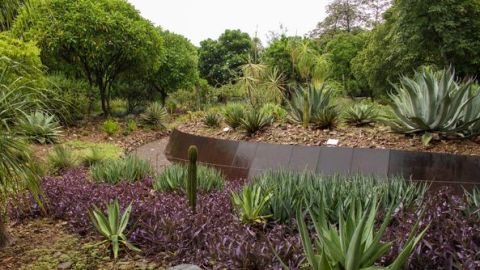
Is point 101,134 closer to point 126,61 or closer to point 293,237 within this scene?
point 126,61

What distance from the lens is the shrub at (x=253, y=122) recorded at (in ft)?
30.2

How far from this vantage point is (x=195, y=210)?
15.6 feet

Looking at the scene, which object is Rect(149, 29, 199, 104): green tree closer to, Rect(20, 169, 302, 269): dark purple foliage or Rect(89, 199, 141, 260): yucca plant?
Rect(20, 169, 302, 269): dark purple foliage

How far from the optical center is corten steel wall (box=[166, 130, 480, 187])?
22.2ft

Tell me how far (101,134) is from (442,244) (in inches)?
543

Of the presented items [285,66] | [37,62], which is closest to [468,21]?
[285,66]

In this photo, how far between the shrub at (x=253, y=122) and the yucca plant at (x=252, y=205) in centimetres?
468

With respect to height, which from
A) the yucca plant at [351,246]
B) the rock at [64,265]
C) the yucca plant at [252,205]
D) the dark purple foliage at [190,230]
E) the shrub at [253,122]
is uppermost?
the shrub at [253,122]

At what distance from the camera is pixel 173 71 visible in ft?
81.5

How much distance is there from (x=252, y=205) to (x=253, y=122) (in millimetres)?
4893

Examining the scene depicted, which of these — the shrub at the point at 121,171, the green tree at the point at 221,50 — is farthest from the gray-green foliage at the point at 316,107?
the green tree at the point at 221,50

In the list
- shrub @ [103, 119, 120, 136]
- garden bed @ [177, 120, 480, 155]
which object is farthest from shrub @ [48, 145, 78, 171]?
shrub @ [103, 119, 120, 136]

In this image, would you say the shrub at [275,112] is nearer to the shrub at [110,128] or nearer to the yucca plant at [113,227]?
the shrub at [110,128]

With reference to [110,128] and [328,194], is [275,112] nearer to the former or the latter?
[110,128]
